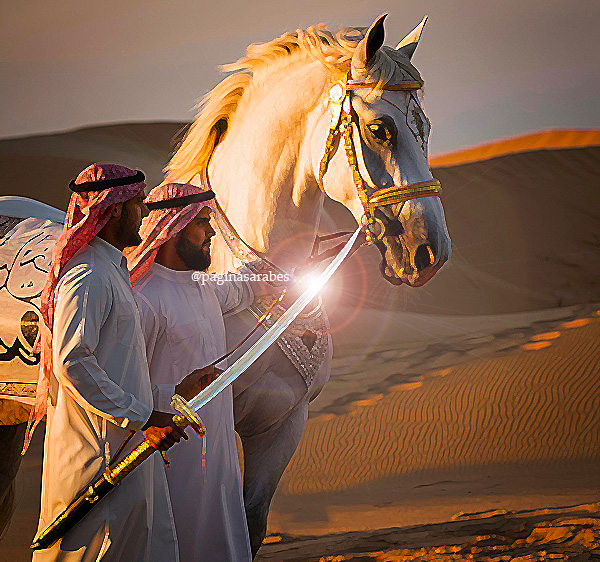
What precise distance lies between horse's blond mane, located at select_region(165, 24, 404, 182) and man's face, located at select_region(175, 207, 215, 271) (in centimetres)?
39

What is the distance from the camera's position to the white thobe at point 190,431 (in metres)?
2.17

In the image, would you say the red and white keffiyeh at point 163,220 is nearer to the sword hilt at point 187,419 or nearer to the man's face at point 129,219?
the man's face at point 129,219

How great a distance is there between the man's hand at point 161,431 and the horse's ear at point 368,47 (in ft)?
3.90

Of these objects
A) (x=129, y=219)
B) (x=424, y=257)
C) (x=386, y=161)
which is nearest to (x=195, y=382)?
(x=129, y=219)

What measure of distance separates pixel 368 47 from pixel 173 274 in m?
0.88

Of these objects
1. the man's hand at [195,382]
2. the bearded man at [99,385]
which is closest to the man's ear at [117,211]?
the bearded man at [99,385]

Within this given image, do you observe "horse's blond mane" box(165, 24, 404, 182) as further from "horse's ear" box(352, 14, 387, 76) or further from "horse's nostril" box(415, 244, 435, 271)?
"horse's nostril" box(415, 244, 435, 271)

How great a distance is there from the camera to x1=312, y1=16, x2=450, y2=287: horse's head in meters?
2.21

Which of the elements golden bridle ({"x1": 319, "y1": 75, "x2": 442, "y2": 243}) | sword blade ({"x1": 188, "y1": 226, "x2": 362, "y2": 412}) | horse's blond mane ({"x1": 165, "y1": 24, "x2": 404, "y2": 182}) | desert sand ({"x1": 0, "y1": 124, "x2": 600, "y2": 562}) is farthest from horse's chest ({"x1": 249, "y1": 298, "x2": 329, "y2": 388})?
desert sand ({"x1": 0, "y1": 124, "x2": 600, "y2": 562})

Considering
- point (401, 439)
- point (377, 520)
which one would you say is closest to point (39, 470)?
point (377, 520)

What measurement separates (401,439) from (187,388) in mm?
5458

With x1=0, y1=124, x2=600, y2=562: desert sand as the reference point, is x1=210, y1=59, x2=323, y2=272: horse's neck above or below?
above

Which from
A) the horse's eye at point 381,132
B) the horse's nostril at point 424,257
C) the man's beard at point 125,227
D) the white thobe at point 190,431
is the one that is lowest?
the white thobe at point 190,431

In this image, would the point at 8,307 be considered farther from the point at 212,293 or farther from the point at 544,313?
the point at 544,313
